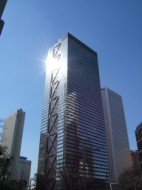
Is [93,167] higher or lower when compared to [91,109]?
lower

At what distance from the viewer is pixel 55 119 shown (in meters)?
160

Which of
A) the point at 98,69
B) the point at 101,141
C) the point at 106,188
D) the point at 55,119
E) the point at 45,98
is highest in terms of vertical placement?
the point at 98,69

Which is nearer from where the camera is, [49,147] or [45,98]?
[49,147]

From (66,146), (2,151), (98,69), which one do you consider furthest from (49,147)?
(2,151)

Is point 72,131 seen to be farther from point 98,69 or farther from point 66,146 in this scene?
point 98,69

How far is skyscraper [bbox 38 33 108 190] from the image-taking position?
14375 centimetres

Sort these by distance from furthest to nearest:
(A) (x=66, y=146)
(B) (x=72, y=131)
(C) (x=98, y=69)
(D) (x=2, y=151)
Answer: (C) (x=98, y=69), (B) (x=72, y=131), (A) (x=66, y=146), (D) (x=2, y=151)

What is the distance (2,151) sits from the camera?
44.6 meters

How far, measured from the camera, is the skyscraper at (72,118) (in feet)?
472

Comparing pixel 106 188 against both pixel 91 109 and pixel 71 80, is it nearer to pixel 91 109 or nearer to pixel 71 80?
pixel 91 109

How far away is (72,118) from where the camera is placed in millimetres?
154750

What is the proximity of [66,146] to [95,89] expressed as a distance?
61.6m

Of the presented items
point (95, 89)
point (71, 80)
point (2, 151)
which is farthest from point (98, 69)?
point (2, 151)

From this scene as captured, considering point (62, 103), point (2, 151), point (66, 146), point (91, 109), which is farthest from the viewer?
point (91, 109)
